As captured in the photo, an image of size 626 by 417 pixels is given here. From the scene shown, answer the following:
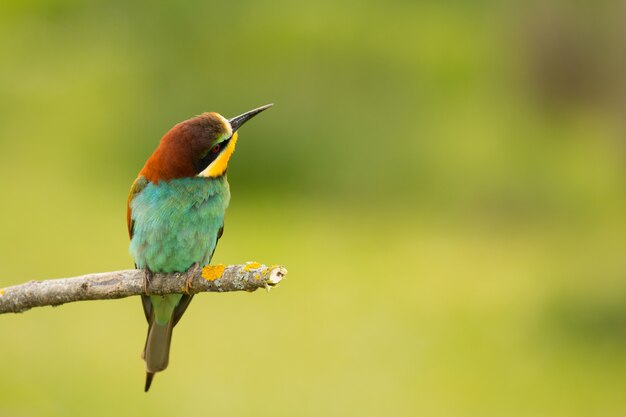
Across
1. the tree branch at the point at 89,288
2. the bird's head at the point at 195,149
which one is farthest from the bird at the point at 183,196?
the tree branch at the point at 89,288

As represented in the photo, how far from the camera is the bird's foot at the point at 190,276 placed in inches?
92.2

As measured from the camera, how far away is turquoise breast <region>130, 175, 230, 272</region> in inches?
98.1

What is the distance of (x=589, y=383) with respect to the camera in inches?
196

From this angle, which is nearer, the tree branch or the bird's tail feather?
the tree branch

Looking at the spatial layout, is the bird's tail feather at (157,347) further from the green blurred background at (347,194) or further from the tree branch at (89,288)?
the green blurred background at (347,194)

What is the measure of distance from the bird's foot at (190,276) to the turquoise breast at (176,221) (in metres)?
0.02

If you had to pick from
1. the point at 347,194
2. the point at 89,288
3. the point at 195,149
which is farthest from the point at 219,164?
the point at 347,194

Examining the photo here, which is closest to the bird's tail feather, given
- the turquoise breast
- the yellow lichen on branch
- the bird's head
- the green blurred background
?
the turquoise breast

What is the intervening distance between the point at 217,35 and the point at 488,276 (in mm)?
3469

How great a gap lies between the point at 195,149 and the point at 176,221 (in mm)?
193

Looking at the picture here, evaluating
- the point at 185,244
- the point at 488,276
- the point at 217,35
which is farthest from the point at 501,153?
the point at 185,244

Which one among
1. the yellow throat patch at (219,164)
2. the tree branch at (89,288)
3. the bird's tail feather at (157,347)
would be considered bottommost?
the bird's tail feather at (157,347)

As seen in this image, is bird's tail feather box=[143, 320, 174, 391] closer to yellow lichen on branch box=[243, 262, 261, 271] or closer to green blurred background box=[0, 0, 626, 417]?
yellow lichen on branch box=[243, 262, 261, 271]

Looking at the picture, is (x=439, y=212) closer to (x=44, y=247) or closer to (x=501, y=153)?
(x=501, y=153)
